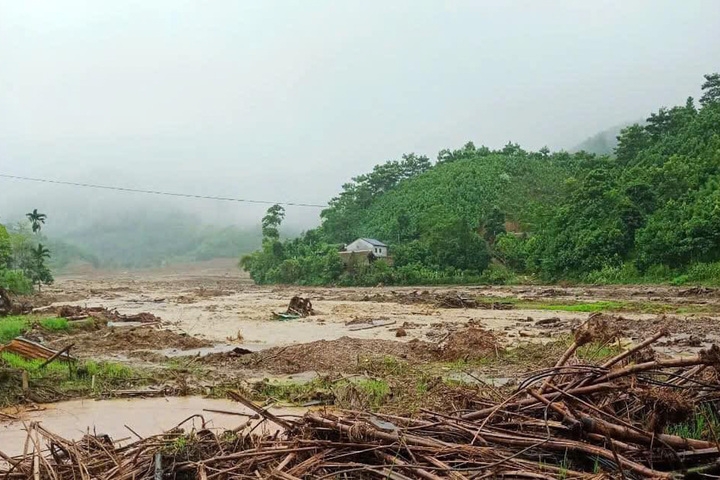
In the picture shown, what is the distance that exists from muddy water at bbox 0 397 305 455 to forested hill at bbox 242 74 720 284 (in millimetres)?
30490

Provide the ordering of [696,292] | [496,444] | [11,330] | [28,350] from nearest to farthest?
[496,444], [28,350], [11,330], [696,292]

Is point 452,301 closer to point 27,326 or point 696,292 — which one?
point 696,292

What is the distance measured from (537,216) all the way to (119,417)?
47.0 m

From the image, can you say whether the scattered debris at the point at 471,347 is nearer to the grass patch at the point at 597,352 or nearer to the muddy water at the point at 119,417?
the grass patch at the point at 597,352

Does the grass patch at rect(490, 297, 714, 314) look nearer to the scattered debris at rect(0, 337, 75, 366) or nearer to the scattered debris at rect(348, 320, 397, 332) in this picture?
the scattered debris at rect(348, 320, 397, 332)

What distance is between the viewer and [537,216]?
51250 millimetres

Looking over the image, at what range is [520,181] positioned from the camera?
70750mm

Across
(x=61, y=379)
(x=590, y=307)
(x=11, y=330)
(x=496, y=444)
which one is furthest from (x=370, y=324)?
(x=496, y=444)

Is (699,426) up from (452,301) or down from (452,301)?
up

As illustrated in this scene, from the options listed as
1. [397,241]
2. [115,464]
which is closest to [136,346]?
[115,464]

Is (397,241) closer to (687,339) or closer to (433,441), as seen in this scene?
(687,339)

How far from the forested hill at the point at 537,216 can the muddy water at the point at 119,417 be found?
30.5m

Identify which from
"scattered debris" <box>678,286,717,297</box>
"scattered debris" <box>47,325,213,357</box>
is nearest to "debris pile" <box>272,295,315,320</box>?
"scattered debris" <box>47,325,213,357</box>

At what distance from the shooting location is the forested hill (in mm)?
35125
